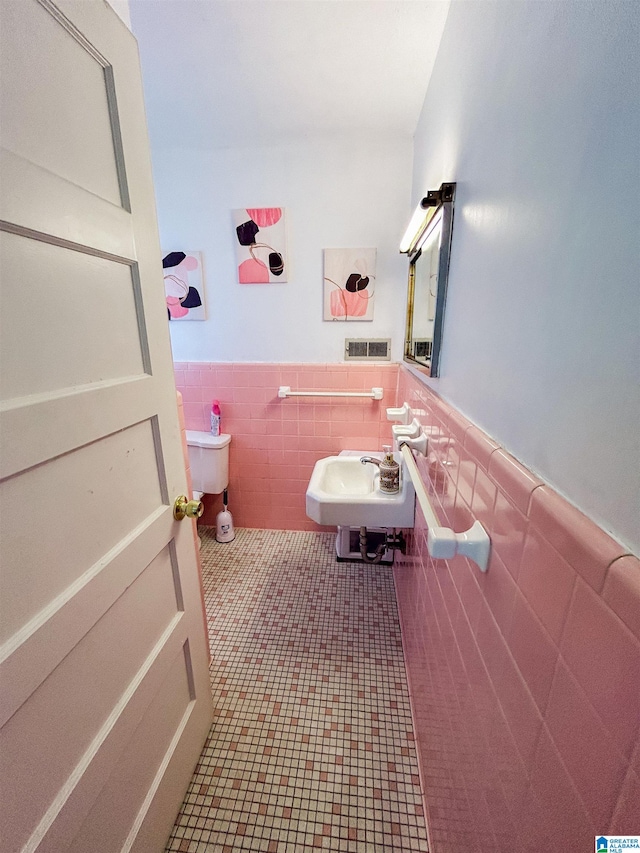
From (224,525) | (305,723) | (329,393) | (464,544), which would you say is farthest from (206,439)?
(464,544)

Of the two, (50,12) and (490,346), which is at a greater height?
(50,12)

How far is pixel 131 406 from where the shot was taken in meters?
0.68

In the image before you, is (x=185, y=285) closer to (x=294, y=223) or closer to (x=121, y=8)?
(x=294, y=223)

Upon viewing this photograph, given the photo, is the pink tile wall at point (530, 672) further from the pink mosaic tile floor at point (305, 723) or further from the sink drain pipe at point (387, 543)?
the sink drain pipe at point (387, 543)

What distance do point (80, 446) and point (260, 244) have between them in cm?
165

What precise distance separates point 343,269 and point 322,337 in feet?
1.28

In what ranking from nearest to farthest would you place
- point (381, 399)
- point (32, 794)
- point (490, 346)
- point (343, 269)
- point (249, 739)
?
point (32, 794) < point (490, 346) < point (249, 739) < point (343, 269) < point (381, 399)

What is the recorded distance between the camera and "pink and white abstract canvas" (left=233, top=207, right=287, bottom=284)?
5.84 feet

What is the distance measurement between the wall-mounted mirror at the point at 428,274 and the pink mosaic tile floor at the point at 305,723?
1.24 meters

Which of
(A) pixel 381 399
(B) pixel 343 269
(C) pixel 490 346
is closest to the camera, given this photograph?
(C) pixel 490 346

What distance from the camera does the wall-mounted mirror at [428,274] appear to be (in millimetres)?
926

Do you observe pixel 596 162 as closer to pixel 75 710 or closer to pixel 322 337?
pixel 75 710

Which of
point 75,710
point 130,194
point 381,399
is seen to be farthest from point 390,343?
point 75,710

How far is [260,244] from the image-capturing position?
71.5 inches
